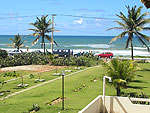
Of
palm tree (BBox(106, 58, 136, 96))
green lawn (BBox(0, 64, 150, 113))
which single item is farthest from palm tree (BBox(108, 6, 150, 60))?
palm tree (BBox(106, 58, 136, 96))

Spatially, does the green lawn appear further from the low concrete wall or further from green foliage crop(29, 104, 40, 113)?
the low concrete wall

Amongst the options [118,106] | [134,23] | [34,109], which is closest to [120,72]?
[118,106]

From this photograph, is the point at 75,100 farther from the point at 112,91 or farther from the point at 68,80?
the point at 68,80

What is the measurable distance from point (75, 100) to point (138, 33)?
48.3 feet

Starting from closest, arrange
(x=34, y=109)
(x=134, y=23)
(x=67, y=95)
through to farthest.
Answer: (x=34, y=109) → (x=67, y=95) → (x=134, y=23)

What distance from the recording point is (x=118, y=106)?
13180 millimetres

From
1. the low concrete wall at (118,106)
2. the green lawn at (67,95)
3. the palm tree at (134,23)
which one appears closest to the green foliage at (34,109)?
the green lawn at (67,95)

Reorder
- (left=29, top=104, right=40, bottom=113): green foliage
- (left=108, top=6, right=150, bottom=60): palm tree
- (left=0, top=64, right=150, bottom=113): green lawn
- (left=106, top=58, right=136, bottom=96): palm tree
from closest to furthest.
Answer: (left=29, top=104, right=40, bottom=113): green foliage, (left=0, top=64, right=150, bottom=113): green lawn, (left=106, top=58, right=136, bottom=96): palm tree, (left=108, top=6, right=150, bottom=60): palm tree

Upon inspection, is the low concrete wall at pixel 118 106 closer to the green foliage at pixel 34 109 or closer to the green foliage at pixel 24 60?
the green foliage at pixel 34 109

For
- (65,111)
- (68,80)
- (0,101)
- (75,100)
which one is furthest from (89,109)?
(68,80)

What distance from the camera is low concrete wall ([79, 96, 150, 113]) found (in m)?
12.5

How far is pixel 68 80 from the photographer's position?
75.0 ft

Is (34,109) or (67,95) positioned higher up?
(67,95)

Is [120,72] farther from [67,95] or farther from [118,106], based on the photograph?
→ [67,95]
